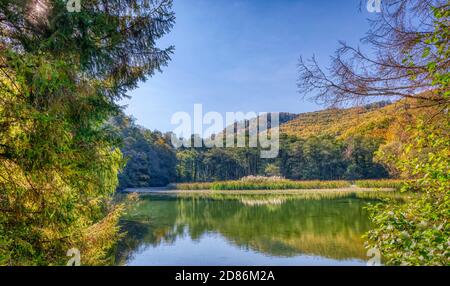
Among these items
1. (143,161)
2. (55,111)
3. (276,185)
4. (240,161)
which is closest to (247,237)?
(55,111)

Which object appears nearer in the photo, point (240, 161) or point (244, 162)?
point (240, 161)

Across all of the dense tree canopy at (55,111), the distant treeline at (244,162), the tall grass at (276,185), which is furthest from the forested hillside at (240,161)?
the dense tree canopy at (55,111)

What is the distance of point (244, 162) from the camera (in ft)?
89.2

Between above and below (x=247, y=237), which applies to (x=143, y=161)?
above

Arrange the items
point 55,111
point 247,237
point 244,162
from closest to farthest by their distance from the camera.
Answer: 1. point 55,111
2. point 247,237
3. point 244,162

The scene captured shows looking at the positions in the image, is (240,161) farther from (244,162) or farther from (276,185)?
(276,185)

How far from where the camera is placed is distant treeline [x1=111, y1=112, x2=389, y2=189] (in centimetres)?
2189

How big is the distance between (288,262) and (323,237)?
1.97 meters

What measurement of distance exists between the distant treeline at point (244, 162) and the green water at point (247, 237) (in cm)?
1186

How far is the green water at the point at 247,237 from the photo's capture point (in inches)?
210

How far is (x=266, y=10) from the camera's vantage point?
4137 millimetres

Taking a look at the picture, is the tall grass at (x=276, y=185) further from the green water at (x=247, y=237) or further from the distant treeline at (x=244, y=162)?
the green water at (x=247, y=237)

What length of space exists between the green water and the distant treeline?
11859 millimetres

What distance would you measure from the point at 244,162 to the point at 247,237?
20331 mm
